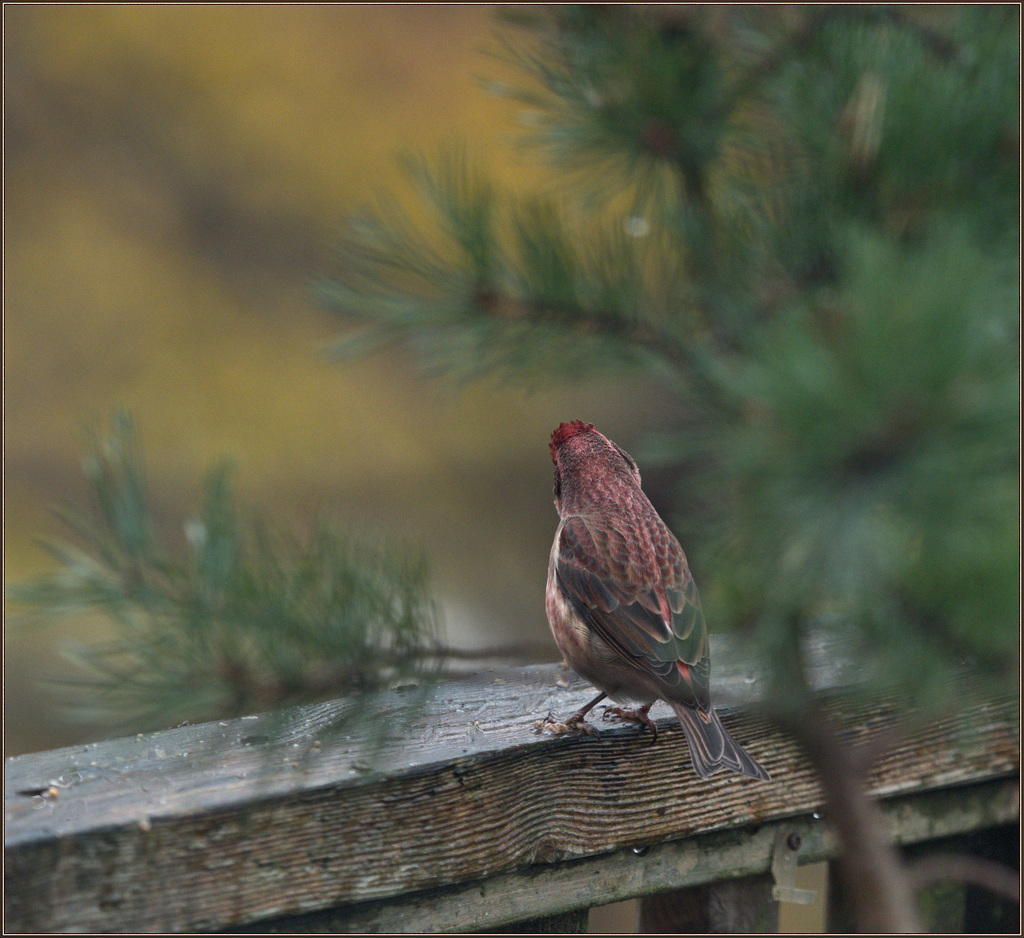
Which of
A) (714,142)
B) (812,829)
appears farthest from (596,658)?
(714,142)

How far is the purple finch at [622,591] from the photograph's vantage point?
3.74 feet

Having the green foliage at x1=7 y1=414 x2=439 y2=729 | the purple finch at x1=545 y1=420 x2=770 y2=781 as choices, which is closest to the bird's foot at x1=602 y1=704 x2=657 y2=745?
the purple finch at x1=545 y1=420 x2=770 y2=781

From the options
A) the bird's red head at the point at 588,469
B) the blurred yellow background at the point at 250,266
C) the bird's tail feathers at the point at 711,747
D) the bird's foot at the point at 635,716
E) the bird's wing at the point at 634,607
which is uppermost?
the blurred yellow background at the point at 250,266

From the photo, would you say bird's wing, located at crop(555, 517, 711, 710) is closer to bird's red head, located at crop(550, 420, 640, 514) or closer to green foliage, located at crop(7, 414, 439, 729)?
bird's red head, located at crop(550, 420, 640, 514)

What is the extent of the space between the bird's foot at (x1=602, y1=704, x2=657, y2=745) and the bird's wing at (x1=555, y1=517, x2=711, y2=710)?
0.13 ft

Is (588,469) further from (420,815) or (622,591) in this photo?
(420,815)

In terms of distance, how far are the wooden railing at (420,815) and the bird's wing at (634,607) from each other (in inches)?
2.0

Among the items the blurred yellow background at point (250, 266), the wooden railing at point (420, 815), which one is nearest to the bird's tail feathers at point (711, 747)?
the wooden railing at point (420, 815)

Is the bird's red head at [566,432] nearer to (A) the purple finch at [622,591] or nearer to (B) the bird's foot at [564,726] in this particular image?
(A) the purple finch at [622,591]

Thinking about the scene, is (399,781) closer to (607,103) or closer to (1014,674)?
(1014,674)

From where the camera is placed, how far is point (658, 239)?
1124 mm

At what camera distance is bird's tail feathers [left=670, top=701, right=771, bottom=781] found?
97cm

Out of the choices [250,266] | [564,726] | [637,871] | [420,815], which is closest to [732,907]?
[637,871]

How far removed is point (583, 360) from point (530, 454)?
6.14 feet
